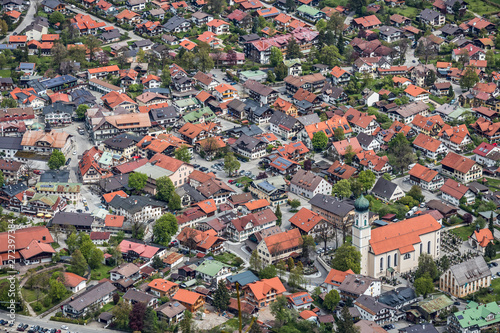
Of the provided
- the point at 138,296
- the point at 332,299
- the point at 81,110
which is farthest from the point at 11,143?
the point at 332,299

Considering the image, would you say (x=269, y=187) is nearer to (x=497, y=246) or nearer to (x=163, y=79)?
(x=497, y=246)

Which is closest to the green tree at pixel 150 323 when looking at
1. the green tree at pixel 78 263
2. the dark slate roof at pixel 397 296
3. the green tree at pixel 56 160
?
the green tree at pixel 78 263

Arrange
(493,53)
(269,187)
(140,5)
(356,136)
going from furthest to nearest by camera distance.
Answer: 1. (140,5)
2. (493,53)
3. (356,136)
4. (269,187)

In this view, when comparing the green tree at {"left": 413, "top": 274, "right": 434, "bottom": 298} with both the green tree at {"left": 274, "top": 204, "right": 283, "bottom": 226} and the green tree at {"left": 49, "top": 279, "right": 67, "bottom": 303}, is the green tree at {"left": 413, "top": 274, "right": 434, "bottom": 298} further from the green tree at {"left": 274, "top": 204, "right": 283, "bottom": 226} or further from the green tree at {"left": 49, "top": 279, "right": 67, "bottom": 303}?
the green tree at {"left": 49, "top": 279, "right": 67, "bottom": 303}

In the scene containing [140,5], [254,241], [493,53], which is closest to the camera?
[254,241]

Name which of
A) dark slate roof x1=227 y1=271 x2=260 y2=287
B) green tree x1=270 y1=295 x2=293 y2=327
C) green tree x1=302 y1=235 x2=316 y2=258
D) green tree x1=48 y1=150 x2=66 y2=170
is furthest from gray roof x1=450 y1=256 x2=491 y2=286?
green tree x1=48 y1=150 x2=66 y2=170

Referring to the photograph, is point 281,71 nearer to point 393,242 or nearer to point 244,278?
point 393,242

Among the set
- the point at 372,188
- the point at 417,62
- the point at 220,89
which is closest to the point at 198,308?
the point at 372,188
